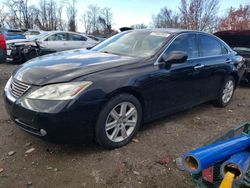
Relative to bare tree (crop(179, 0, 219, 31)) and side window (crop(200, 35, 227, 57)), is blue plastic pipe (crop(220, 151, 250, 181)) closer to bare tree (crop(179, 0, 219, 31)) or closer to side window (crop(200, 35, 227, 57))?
side window (crop(200, 35, 227, 57))

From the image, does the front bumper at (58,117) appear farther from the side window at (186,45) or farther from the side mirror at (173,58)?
the side window at (186,45)

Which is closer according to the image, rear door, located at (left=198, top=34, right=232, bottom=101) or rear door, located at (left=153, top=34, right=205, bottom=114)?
rear door, located at (left=153, top=34, right=205, bottom=114)

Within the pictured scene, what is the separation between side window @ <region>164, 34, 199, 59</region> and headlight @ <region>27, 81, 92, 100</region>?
154cm

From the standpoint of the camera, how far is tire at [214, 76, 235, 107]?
5578 mm

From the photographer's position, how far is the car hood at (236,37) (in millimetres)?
7821

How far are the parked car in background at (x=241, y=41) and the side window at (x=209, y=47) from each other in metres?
2.47

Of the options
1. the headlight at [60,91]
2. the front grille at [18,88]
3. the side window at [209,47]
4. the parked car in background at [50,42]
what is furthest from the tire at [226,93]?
the parked car in background at [50,42]

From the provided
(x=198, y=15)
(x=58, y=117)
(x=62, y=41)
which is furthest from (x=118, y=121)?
(x=198, y=15)

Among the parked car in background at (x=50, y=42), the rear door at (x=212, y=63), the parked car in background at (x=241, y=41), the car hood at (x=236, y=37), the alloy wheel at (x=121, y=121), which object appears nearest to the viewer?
the alloy wheel at (x=121, y=121)

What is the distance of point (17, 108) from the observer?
320cm

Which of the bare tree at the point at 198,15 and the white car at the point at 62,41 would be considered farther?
the bare tree at the point at 198,15

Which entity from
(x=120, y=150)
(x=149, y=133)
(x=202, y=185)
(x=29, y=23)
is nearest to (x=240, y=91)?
(x=149, y=133)

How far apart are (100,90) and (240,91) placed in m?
5.39

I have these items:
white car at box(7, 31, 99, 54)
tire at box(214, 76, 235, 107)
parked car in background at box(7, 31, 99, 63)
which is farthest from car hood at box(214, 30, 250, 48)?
white car at box(7, 31, 99, 54)
